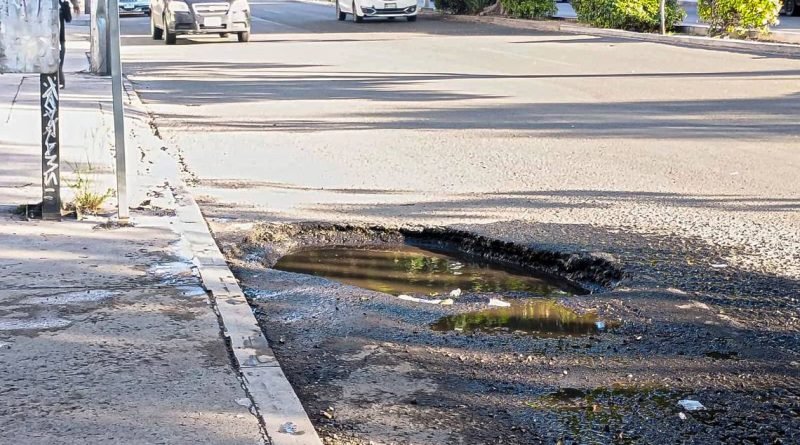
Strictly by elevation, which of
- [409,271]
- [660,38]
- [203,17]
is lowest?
[409,271]

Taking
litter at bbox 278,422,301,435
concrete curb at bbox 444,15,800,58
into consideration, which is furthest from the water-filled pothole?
concrete curb at bbox 444,15,800,58

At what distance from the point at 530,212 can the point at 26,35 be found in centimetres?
347

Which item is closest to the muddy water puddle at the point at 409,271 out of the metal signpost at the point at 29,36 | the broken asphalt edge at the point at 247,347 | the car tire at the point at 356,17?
the broken asphalt edge at the point at 247,347

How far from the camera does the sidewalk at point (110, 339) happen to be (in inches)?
156

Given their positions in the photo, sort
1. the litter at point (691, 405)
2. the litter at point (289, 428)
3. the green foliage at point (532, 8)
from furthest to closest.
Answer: the green foliage at point (532, 8), the litter at point (691, 405), the litter at point (289, 428)

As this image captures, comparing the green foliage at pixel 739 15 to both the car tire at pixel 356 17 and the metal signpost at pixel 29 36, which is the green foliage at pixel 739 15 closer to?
the car tire at pixel 356 17

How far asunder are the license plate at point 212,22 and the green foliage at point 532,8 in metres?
10.7

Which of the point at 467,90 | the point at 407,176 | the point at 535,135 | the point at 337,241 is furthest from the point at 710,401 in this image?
the point at 467,90

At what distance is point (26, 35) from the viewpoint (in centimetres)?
668

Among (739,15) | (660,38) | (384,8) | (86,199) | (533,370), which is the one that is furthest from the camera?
(384,8)

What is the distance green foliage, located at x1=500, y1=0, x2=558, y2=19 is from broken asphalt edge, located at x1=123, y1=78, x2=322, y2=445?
25275mm

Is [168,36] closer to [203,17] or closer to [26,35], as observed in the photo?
[203,17]

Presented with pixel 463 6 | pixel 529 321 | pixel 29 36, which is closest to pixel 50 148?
pixel 29 36

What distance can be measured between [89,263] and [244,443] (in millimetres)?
2636
